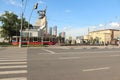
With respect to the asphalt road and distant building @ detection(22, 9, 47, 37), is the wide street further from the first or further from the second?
distant building @ detection(22, 9, 47, 37)

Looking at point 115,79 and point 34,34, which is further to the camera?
point 34,34

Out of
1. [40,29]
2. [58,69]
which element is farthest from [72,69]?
[40,29]

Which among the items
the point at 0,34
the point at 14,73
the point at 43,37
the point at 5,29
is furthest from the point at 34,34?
the point at 14,73

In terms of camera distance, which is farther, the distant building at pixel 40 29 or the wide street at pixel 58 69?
the distant building at pixel 40 29

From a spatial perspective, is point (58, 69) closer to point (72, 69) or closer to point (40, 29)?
point (72, 69)

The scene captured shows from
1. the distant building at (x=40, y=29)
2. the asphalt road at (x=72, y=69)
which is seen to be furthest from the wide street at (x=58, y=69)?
the distant building at (x=40, y=29)

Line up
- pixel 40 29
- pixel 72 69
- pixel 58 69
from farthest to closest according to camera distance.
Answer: pixel 40 29 < pixel 72 69 < pixel 58 69

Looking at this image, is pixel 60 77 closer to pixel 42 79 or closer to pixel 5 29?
pixel 42 79

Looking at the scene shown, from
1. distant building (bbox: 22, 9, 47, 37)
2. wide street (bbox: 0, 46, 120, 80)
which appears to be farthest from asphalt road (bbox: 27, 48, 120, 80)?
distant building (bbox: 22, 9, 47, 37)

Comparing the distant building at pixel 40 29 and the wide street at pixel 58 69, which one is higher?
the distant building at pixel 40 29

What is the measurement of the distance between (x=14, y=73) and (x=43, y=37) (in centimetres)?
5141

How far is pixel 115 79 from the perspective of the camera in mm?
9805

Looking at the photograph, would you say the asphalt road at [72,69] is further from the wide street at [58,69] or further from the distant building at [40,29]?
the distant building at [40,29]

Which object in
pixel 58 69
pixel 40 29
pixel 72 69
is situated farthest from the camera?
pixel 40 29
